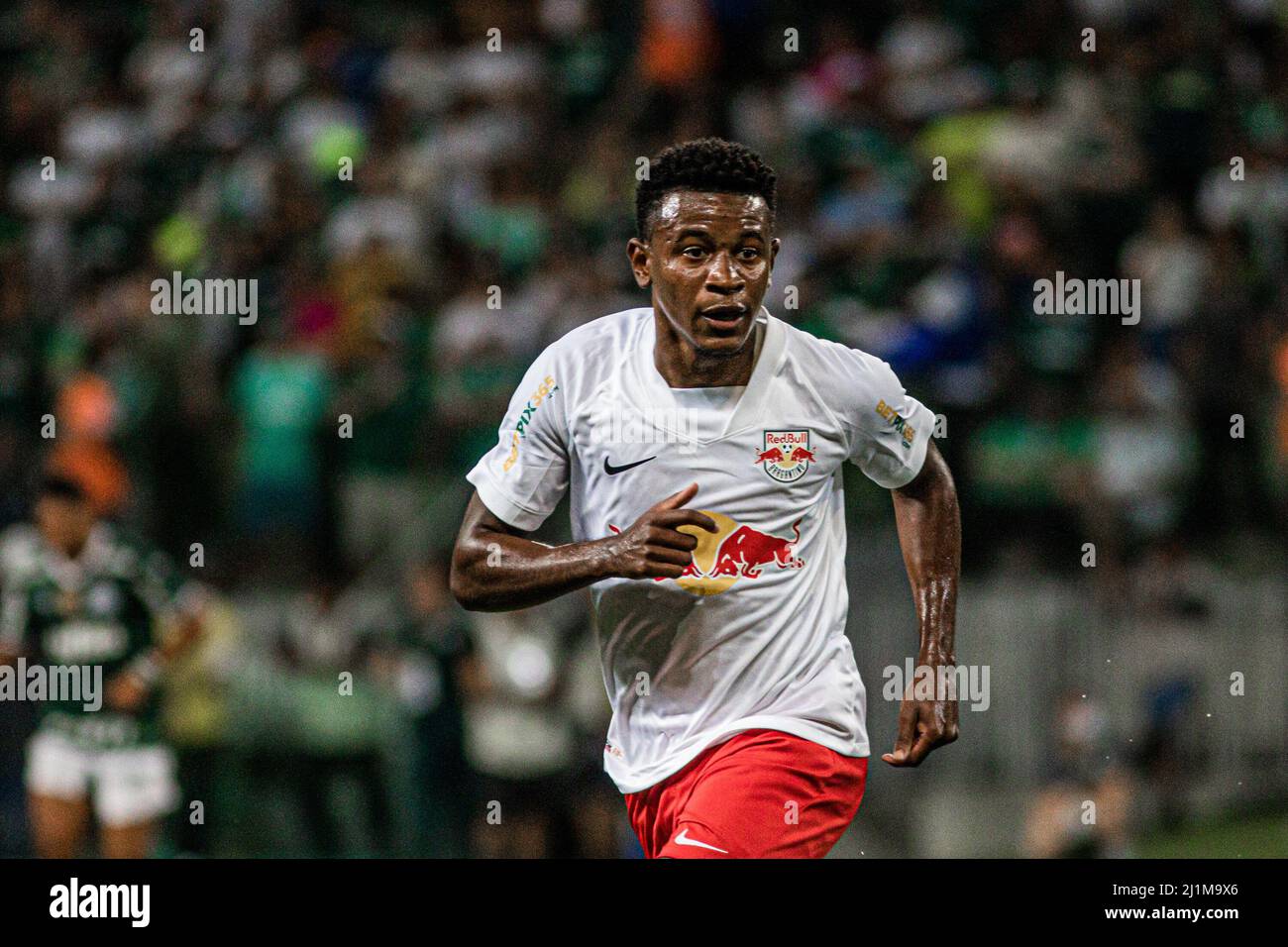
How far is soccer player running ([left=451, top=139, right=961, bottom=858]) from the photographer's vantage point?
4.76 m

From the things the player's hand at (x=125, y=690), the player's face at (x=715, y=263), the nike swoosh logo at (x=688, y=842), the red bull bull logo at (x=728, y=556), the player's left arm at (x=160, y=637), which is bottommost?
the nike swoosh logo at (x=688, y=842)

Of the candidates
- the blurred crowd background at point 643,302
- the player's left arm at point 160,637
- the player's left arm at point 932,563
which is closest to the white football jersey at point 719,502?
the player's left arm at point 932,563

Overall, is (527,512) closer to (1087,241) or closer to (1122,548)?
(1122,548)

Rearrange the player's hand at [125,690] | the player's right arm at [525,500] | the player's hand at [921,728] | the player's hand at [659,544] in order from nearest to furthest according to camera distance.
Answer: the player's hand at [659,544], the player's hand at [921,728], the player's right arm at [525,500], the player's hand at [125,690]

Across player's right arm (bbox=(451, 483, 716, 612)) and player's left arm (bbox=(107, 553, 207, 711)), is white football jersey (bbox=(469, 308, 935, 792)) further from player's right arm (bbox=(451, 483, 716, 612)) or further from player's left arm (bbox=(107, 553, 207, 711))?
player's left arm (bbox=(107, 553, 207, 711))

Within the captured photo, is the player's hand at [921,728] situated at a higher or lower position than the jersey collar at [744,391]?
lower

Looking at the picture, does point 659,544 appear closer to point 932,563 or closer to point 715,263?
point 715,263

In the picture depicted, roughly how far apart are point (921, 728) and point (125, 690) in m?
4.93

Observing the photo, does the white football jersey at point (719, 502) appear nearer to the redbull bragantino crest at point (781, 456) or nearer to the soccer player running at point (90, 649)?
the redbull bragantino crest at point (781, 456)

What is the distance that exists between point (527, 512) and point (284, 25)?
7915 mm

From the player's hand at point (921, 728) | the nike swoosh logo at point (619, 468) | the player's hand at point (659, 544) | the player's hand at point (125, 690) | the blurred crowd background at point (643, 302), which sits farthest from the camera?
the player's hand at point (125, 690)

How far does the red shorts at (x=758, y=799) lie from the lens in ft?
15.1

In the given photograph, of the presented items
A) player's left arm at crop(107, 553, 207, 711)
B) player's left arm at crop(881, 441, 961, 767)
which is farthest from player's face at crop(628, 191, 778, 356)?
player's left arm at crop(107, 553, 207, 711)

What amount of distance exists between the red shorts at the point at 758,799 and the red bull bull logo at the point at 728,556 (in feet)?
1.36
